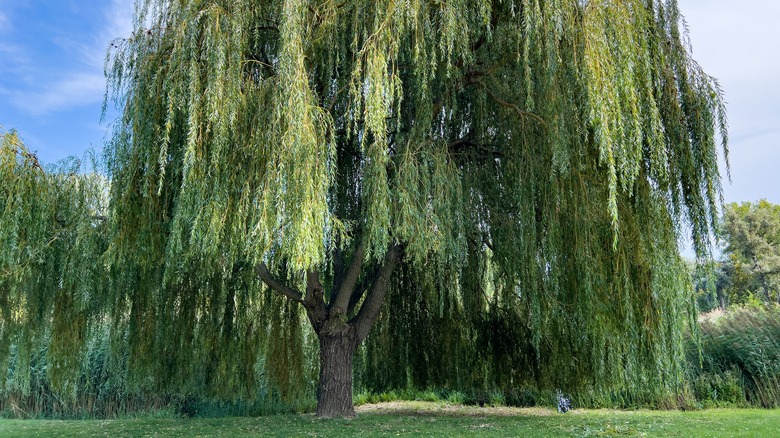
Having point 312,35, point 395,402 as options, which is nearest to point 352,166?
point 312,35

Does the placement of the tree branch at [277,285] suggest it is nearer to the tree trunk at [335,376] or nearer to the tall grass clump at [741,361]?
the tree trunk at [335,376]

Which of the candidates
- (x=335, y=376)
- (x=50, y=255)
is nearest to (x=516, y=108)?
(x=335, y=376)

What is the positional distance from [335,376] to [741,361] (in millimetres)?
7614

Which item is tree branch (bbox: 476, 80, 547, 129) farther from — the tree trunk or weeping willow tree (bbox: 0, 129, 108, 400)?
weeping willow tree (bbox: 0, 129, 108, 400)

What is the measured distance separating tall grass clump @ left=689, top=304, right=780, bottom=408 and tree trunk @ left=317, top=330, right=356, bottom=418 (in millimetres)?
6338

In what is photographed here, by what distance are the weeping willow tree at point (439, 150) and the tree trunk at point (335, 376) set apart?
157 centimetres

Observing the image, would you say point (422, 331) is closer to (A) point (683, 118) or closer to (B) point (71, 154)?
(A) point (683, 118)

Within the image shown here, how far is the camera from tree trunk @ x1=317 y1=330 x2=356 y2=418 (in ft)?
23.2

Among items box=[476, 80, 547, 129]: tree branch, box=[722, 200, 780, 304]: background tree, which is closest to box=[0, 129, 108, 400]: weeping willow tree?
box=[476, 80, 547, 129]: tree branch

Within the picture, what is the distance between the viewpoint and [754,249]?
2481cm

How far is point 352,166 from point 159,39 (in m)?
2.48

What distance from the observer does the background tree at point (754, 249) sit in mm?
24250

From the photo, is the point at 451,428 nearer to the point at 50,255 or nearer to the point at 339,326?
the point at 339,326

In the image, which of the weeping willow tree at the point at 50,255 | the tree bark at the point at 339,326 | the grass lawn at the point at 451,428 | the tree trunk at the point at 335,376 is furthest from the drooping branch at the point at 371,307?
the weeping willow tree at the point at 50,255
